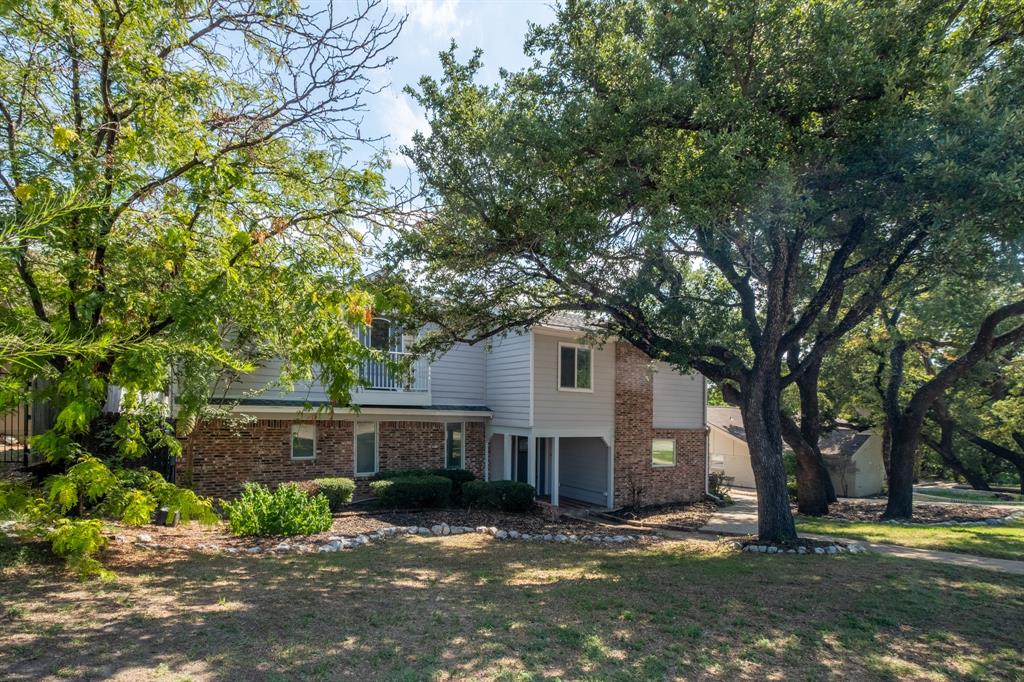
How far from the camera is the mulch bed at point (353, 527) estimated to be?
9.73 meters

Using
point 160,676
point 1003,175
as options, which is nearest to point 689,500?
point 1003,175

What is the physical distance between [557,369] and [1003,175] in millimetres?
11269

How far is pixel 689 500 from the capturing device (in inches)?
778

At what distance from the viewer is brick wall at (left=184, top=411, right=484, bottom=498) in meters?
13.4

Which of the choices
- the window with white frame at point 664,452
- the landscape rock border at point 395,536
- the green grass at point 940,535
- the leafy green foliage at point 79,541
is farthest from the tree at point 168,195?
the window with white frame at point 664,452

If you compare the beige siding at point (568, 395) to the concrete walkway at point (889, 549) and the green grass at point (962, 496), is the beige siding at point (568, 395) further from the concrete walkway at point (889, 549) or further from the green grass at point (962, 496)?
the green grass at point (962, 496)

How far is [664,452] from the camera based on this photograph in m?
19.7

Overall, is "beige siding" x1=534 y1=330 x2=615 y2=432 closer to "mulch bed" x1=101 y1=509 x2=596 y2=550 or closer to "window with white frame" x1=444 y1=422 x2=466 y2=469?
"window with white frame" x1=444 y1=422 x2=466 y2=469

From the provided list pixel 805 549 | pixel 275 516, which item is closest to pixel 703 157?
pixel 805 549

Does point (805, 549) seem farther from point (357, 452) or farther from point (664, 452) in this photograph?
point (357, 452)

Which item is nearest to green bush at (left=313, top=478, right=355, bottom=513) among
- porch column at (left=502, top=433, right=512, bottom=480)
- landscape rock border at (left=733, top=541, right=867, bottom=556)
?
porch column at (left=502, top=433, right=512, bottom=480)

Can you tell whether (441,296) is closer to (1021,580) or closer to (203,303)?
(203,303)

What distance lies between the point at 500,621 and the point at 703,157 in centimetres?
626

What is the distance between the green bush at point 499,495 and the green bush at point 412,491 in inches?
22.5
